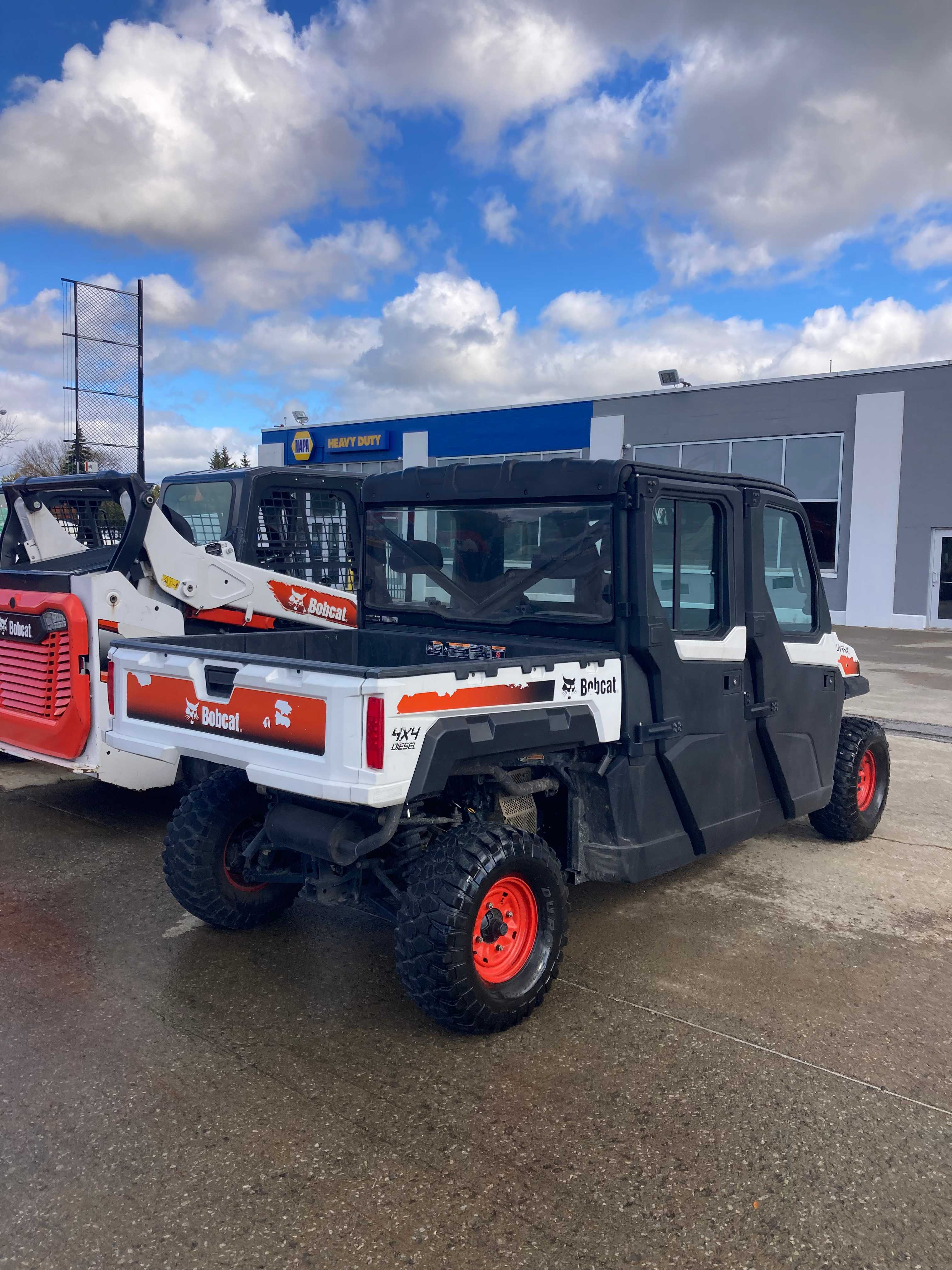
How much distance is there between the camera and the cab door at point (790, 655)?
4.70 m

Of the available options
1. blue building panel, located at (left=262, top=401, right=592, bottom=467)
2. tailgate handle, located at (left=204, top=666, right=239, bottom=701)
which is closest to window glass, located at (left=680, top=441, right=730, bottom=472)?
blue building panel, located at (left=262, top=401, right=592, bottom=467)

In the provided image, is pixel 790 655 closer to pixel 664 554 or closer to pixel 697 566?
pixel 697 566

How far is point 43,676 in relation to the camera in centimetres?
577

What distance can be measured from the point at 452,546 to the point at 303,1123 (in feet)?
8.95

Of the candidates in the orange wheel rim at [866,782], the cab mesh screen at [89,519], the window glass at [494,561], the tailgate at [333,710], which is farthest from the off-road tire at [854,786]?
the cab mesh screen at [89,519]

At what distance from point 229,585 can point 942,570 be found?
728 inches

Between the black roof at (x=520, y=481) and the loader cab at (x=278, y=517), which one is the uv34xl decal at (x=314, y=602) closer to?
the loader cab at (x=278, y=517)

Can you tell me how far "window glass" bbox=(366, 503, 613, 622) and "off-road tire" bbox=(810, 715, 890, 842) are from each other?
2200 millimetres

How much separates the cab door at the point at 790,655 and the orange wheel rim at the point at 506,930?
1.58 metres

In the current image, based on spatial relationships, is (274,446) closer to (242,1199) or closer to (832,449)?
(832,449)

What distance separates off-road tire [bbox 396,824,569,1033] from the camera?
3.36m

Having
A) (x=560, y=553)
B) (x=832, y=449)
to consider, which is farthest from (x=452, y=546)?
(x=832, y=449)

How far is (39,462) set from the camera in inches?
1588

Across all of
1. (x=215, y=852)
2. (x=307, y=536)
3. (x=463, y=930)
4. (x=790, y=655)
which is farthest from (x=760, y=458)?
(x=463, y=930)
